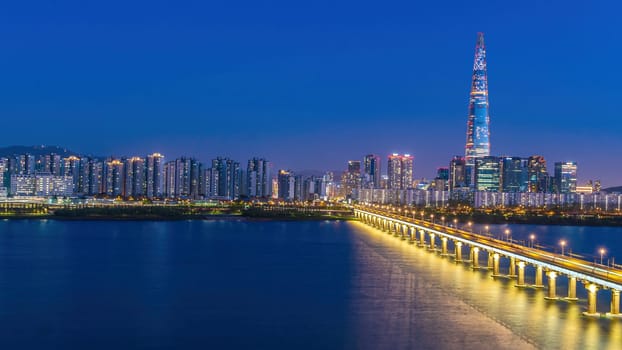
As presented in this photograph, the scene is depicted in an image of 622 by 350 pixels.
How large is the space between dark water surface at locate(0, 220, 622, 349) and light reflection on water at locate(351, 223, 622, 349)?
41 mm

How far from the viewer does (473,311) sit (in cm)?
2133

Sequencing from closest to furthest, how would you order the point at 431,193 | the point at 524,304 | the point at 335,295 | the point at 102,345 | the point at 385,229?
1. the point at 102,345
2. the point at 524,304
3. the point at 335,295
4. the point at 385,229
5. the point at 431,193

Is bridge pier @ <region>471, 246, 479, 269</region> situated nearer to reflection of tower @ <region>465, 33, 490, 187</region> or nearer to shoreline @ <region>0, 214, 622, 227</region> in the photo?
shoreline @ <region>0, 214, 622, 227</region>

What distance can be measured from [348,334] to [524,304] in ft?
19.6

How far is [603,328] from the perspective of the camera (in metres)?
18.3

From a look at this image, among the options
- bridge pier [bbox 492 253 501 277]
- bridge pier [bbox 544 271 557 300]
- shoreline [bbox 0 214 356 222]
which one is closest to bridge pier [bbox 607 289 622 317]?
bridge pier [bbox 544 271 557 300]

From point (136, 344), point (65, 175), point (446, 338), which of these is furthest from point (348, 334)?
point (65, 175)

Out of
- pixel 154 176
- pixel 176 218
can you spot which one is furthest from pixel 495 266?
pixel 154 176

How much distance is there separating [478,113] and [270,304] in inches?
4746

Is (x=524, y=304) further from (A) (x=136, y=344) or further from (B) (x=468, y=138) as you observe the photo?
(B) (x=468, y=138)

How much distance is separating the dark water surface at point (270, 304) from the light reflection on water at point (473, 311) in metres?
0.04

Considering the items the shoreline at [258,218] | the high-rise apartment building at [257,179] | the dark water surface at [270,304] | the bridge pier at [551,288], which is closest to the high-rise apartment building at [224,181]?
the high-rise apartment building at [257,179]

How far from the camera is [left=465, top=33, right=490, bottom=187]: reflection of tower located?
133337mm

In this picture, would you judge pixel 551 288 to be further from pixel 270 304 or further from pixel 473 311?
pixel 270 304
